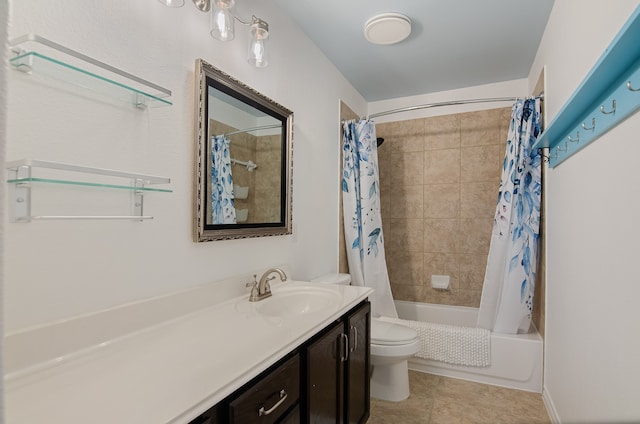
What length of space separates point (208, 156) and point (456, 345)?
2218mm

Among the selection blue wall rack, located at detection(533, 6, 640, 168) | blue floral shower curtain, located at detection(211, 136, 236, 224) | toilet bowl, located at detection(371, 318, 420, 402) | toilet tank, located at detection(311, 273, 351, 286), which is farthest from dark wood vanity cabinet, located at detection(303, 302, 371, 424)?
blue wall rack, located at detection(533, 6, 640, 168)

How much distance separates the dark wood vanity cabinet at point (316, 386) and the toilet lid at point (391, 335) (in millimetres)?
318

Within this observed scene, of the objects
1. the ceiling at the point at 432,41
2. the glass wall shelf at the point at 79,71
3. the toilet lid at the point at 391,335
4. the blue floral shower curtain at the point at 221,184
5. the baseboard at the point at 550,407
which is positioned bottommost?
the baseboard at the point at 550,407

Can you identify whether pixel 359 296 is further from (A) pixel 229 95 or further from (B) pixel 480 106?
(B) pixel 480 106

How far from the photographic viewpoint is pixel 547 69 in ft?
7.17

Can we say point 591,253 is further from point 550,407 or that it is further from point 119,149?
point 119,149

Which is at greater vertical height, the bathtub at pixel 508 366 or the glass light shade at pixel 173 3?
the glass light shade at pixel 173 3

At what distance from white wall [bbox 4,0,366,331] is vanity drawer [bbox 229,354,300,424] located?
1.82ft

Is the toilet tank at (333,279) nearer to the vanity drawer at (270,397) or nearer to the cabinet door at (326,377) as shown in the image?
the cabinet door at (326,377)

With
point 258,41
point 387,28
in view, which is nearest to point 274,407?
point 258,41

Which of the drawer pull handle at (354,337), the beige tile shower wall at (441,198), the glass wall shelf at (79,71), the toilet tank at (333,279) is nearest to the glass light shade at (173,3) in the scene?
the glass wall shelf at (79,71)

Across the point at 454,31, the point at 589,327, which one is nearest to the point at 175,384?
the point at 589,327

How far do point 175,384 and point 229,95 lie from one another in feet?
4.15

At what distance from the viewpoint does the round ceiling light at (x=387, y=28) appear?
6.87ft
